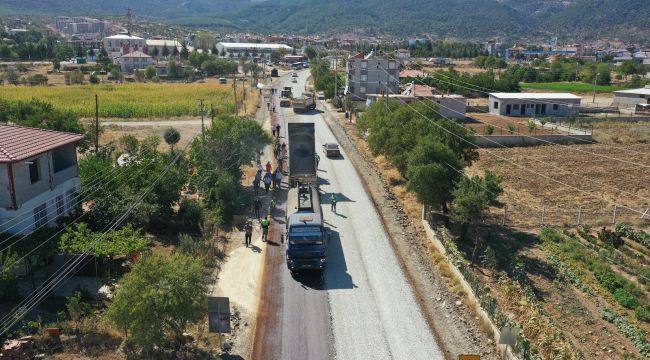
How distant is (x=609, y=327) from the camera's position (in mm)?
20438

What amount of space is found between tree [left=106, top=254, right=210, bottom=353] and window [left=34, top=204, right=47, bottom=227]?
8.83 meters

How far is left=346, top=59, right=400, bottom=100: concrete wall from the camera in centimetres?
8000

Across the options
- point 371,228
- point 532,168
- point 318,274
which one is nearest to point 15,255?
point 318,274

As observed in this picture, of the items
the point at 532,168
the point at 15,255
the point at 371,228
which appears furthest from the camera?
the point at 532,168

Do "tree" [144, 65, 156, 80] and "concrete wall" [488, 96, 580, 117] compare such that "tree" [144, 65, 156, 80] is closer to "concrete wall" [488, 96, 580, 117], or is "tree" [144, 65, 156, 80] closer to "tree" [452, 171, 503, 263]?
"concrete wall" [488, 96, 580, 117]

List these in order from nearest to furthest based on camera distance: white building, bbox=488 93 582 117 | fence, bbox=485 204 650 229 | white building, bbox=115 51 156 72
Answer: fence, bbox=485 204 650 229
white building, bbox=488 93 582 117
white building, bbox=115 51 156 72

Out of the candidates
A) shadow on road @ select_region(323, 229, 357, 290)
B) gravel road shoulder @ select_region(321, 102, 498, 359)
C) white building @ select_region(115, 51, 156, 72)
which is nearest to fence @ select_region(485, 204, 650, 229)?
gravel road shoulder @ select_region(321, 102, 498, 359)

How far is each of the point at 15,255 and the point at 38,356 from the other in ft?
13.2

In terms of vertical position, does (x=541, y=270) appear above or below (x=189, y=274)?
below

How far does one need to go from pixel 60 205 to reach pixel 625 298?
24.0 meters

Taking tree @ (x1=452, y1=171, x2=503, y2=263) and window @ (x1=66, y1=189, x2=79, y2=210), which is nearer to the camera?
tree @ (x1=452, y1=171, x2=503, y2=263)

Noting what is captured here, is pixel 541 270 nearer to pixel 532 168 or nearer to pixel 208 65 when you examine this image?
pixel 532 168

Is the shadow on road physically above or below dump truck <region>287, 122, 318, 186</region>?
below

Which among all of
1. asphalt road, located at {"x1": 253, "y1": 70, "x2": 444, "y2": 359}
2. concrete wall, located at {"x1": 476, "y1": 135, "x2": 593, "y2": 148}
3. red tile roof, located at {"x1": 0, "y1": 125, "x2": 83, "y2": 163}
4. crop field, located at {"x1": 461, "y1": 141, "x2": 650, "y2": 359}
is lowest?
crop field, located at {"x1": 461, "y1": 141, "x2": 650, "y2": 359}
